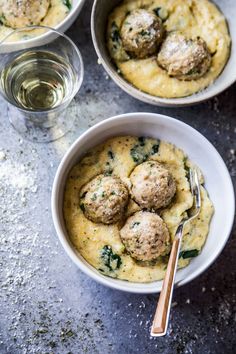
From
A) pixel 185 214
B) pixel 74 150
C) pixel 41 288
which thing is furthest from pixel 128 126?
pixel 41 288

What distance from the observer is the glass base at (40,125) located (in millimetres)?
2021

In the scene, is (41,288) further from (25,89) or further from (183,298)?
(25,89)

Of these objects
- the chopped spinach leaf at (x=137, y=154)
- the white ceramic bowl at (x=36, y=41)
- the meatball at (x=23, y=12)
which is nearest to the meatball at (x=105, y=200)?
the chopped spinach leaf at (x=137, y=154)

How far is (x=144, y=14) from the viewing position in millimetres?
1972

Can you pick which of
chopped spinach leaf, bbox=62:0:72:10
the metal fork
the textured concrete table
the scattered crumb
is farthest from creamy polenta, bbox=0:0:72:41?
the metal fork

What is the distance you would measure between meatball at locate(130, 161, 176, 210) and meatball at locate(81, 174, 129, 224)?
1.6 inches

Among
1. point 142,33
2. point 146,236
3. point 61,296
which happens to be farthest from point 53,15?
point 61,296

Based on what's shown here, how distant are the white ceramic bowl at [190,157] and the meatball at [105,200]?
0.26ft

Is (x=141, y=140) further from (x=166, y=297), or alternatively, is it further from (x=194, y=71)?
(x=166, y=297)

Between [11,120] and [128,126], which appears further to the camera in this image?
[11,120]

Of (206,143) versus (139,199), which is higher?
(206,143)

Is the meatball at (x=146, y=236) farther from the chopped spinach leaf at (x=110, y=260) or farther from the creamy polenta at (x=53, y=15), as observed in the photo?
the creamy polenta at (x=53, y=15)

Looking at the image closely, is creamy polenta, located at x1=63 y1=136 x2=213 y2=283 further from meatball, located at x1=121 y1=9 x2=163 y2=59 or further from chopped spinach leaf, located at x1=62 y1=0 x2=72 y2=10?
chopped spinach leaf, located at x1=62 y1=0 x2=72 y2=10

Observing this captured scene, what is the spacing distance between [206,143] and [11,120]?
63 centimetres
